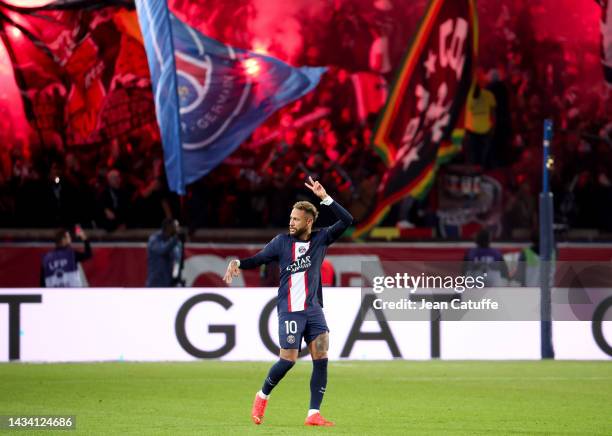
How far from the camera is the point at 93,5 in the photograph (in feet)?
76.1

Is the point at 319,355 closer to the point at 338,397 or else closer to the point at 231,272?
the point at 231,272

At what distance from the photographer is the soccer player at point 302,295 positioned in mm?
9914

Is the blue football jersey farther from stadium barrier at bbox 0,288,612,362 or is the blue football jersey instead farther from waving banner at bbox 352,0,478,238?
waving banner at bbox 352,0,478,238

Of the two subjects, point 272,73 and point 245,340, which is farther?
point 272,73

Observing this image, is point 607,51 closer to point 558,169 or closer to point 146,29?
point 558,169

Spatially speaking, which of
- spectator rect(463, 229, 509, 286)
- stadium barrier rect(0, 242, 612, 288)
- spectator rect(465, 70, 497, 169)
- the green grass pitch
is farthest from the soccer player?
spectator rect(465, 70, 497, 169)

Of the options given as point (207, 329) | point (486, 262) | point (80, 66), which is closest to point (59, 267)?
point (207, 329)

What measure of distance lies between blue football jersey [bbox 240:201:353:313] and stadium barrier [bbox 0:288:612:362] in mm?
6247

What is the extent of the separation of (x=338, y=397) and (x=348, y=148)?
430 inches

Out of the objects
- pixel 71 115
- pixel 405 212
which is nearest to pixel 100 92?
pixel 71 115

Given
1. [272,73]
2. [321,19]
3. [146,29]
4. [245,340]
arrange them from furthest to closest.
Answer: [321,19] < [272,73] < [146,29] < [245,340]

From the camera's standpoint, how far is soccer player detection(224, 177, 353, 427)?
9914 millimetres

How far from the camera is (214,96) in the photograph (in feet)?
69.1

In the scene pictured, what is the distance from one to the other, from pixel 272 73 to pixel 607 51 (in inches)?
258
